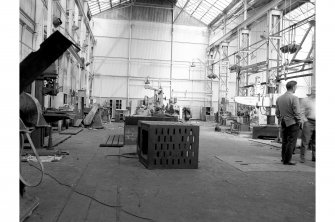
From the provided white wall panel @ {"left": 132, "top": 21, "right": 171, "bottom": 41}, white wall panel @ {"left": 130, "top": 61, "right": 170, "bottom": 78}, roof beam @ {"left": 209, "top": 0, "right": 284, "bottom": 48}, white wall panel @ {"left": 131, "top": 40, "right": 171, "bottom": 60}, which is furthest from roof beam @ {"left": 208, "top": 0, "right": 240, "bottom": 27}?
white wall panel @ {"left": 130, "top": 61, "right": 170, "bottom": 78}

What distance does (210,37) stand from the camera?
73.6ft

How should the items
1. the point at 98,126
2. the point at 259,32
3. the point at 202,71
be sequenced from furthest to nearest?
the point at 202,71, the point at 259,32, the point at 98,126

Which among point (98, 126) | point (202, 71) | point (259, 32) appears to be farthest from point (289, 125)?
point (202, 71)

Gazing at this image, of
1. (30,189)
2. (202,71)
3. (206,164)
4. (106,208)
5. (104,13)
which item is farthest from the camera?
(202,71)

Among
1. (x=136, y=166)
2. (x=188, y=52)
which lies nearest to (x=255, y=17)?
(x=188, y=52)

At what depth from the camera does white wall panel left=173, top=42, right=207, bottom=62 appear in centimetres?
2189

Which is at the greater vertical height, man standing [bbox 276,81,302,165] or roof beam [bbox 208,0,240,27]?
roof beam [bbox 208,0,240,27]

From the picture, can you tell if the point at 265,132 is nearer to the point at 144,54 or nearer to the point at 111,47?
the point at 144,54

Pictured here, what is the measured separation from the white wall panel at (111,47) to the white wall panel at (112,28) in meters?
0.46

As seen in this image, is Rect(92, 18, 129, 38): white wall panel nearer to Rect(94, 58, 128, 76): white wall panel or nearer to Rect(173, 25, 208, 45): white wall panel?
Rect(94, 58, 128, 76): white wall panel

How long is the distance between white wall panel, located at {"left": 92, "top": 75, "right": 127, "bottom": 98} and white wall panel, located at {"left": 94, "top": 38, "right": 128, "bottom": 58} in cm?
180
